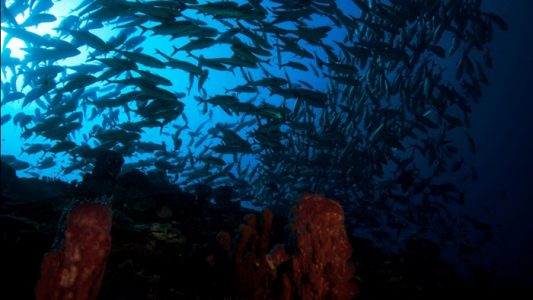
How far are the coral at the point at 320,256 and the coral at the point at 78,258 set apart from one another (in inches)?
78.0

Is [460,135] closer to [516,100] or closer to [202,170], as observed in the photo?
[516,100]

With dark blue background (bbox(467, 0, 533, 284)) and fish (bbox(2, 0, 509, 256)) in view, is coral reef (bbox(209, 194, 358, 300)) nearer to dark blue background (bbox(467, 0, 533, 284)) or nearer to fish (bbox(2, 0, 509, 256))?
fish (bbox(2, 0, 509, 256))

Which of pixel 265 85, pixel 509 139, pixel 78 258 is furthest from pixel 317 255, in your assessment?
pixel 509 139

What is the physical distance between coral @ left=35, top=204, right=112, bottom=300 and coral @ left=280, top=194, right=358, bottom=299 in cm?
198

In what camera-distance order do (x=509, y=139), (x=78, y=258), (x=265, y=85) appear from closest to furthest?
(x=78, y=258) → (x=265, y=85) → (x=509, y=139)

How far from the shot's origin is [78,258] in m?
2.81

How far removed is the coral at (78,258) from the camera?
2744mm

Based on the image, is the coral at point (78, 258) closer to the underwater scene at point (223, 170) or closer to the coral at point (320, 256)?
the underwater scene at point (223, 170)

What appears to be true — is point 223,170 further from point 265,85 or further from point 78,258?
point 78,258

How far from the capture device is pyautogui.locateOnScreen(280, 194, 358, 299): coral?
12.8 ft

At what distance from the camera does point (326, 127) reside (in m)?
12.4

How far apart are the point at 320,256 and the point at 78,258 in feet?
7.68

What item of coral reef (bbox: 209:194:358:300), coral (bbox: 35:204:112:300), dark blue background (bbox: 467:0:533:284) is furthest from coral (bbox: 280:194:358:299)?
dark blue background (bbox: 467:0:533:284)

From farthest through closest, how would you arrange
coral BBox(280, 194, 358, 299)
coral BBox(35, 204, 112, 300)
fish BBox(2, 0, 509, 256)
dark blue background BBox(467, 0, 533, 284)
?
dark blue background BBox(467, 0, 533, 284) < fish BBox(2, 0, 509, 256) < coral BBox(280, 194, 358, 299) < coral BBox(35, 204, 112, 300)
